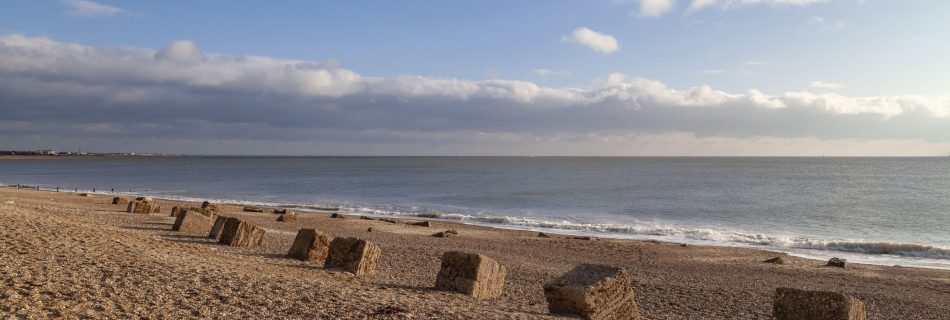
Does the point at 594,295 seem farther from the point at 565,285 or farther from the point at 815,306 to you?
the point at 815,306

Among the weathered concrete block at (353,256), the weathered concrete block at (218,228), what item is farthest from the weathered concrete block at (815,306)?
the weathered concrete block at (218,228)

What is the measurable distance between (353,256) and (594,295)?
17.8 ft

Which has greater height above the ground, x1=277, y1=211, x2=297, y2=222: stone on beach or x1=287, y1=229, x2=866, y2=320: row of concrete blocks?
x1=287, y1=229, x2=866, y2=320: row of concrete blocks

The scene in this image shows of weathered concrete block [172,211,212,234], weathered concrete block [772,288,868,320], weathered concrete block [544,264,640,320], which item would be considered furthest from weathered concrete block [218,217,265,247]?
weathered concrete block [772,288,868,320]

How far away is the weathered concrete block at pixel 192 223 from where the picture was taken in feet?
60.7

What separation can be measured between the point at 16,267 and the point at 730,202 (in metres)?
53.2

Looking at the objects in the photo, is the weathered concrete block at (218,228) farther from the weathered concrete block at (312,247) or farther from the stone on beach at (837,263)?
the stone on beach at (837,263)

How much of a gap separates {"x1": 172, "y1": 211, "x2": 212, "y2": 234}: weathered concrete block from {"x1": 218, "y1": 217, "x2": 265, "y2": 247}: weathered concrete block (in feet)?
9.13

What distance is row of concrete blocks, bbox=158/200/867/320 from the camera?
934 cm

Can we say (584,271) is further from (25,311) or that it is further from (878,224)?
(878,224)

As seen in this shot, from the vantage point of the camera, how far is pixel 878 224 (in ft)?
129

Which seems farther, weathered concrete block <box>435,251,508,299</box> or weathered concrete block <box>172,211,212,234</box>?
weathered concrete block <box>172,211,212,234</box>

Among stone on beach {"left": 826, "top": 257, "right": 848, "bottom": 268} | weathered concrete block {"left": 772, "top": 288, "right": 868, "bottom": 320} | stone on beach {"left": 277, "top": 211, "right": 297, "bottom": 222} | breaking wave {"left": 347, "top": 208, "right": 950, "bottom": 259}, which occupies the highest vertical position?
weathered concrete block {"left": 772, "top": 288, "right": 868, "bottom": 320}

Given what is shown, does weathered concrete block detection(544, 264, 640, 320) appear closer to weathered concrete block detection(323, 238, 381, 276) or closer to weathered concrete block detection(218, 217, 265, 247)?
weathered concrete block detection(323, 238, 381, 276)
